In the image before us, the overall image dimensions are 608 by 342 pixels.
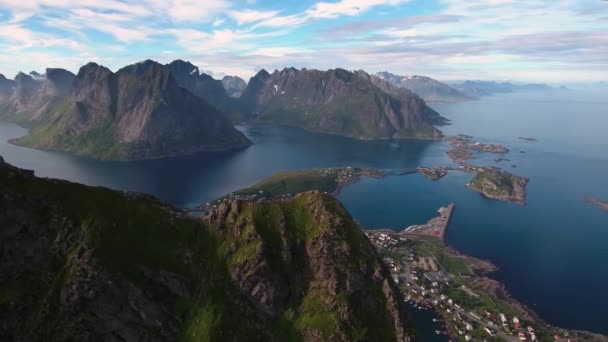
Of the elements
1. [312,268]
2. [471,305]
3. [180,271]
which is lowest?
[471,305]

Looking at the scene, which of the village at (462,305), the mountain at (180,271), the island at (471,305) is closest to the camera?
the mountain at (180,271)

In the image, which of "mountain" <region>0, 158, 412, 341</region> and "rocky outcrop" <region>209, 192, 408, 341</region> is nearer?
"mountain" <region>0, 158, 412, 341</region>

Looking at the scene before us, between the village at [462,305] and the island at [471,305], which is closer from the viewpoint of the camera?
the village at [462,305]

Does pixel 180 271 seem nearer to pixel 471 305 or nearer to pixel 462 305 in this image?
pixel 462 305

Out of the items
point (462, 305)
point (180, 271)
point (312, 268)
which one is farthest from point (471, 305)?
point (180, 271)

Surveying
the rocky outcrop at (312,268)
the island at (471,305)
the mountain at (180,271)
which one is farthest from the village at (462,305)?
the rocky outcrop at (312,268)

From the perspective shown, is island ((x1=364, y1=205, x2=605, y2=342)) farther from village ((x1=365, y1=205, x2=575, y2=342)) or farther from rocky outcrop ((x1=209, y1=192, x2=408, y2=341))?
rocky outcrop ((x1=209, y1=192, x2=408, y2=341))

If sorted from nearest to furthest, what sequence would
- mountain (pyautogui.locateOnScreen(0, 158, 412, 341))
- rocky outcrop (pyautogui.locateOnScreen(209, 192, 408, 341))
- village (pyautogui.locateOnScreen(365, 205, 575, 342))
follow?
mountain (pyautogui.locateOnScreen(0, 158, 412, 341)) → rocky outcrop (pyautogui.locateOnScreen(209, 192, 408, 341)) → village (pyautogui.locateOnScreen(365, 205, 575, 342))

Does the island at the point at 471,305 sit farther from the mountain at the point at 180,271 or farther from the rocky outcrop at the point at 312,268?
the mountain at the point at 180,271

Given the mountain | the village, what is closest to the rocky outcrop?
the mountain
